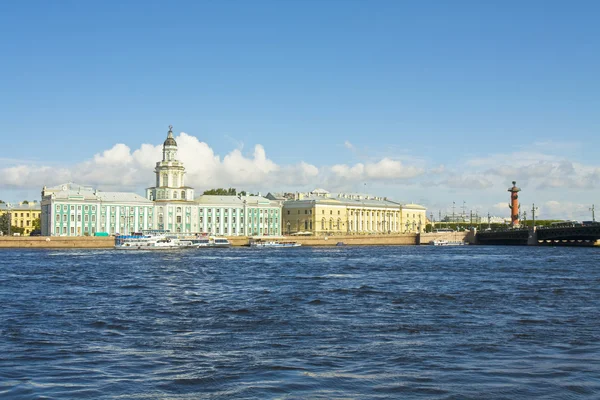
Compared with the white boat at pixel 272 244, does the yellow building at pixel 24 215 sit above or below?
above

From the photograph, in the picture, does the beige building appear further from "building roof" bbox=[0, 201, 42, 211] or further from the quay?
"building roof" bbox=[0, 201, 42, 211]

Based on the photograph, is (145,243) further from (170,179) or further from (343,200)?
(343,200)

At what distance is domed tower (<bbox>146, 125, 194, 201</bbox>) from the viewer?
3457 inches

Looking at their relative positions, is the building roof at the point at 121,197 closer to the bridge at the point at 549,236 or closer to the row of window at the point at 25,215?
the row of window at the point at 25,215

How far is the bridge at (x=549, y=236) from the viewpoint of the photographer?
67.8 m

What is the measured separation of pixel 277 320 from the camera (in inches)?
630

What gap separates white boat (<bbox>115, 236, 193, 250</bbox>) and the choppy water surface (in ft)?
142

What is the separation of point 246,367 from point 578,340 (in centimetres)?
570

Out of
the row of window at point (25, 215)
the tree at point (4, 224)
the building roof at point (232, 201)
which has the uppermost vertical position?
the building roof at point (232, 201)

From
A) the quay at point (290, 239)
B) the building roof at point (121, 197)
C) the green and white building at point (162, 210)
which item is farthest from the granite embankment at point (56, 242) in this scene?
the building roof at point (121, 197)

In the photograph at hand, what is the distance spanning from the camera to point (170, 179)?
290 feet

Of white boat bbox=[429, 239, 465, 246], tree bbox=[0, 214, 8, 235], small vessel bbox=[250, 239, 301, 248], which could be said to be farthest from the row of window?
white boat bbox=[429, 239, 465, 246]

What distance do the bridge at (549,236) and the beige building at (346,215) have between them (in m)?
21.0

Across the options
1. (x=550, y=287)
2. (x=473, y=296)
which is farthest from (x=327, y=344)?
(x=550, y=287)
